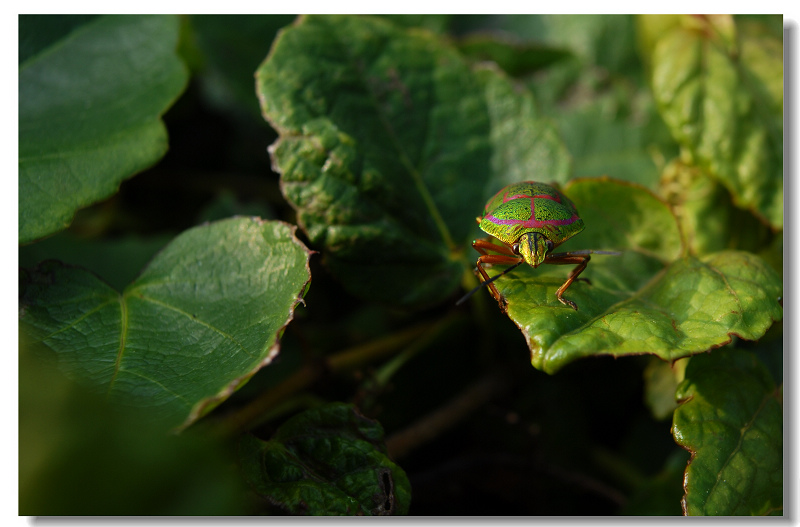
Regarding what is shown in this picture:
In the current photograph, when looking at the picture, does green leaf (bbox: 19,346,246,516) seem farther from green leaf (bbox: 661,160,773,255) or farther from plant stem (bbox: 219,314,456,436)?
green leaf (bbox: 661,160,773,255)

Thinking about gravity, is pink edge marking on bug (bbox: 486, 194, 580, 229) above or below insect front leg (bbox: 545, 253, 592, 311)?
above

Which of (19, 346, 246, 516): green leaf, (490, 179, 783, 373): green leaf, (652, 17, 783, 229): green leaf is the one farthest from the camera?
(652, 17, 783, 229): green leaf

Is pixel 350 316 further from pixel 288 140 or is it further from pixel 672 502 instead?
pixel 672 502

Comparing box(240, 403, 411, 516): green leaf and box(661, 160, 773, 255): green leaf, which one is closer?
box(240, 403, 411, 516): green leaf

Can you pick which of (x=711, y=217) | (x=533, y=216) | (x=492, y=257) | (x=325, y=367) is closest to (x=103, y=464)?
(x=325, y=367)

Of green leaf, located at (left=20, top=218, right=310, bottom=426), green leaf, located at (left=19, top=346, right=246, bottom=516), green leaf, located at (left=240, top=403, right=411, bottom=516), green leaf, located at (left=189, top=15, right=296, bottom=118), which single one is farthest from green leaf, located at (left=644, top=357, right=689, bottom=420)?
green leaf, located at (left=189, top=15, right=296, bottom=118)
